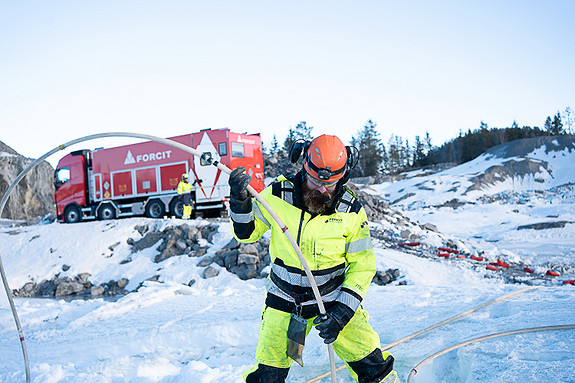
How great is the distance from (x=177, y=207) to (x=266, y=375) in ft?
41.4

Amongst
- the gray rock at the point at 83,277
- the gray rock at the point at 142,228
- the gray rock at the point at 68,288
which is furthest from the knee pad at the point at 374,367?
the gray rock at the point at 142,228

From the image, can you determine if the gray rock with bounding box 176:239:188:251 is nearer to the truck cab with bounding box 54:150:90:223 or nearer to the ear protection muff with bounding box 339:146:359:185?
the truck cab with bounding box 54:150:90:223

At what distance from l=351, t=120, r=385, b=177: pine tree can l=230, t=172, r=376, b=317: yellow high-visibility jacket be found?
6074 centimetres

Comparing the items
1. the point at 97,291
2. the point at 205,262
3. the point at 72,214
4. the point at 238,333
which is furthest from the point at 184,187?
the point at 238,333

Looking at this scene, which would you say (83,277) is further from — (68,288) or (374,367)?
(374,367)

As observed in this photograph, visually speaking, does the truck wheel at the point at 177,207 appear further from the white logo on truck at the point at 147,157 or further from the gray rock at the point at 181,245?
the gray rock at the point at 181,245

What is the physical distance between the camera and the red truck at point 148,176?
44.6 ft

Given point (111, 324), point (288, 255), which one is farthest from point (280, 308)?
point (111, 324)

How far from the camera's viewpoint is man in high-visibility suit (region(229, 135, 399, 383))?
2449mm

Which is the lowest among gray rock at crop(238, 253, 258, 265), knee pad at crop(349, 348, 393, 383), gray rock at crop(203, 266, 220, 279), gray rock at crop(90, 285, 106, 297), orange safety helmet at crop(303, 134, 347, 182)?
gray rock at crop(90, 285, 106, 297)

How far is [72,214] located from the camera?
16438 mm

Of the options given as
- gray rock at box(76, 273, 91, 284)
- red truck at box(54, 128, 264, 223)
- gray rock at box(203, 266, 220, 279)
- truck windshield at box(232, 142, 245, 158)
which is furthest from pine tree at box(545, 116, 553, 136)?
gray rock at box(76, 273, 91, 284)

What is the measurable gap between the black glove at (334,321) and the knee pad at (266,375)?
35 centimetres

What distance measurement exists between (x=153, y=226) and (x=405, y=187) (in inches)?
1249
